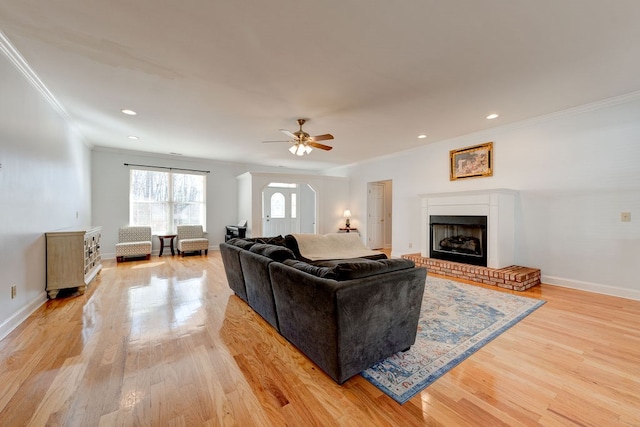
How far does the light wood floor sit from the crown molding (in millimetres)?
2644

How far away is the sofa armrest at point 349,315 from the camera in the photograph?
164 centimetres

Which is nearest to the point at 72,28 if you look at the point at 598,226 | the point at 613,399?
the point at 613,399

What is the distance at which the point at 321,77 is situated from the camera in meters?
2.82

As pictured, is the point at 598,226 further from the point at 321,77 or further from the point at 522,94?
the point at 321,77

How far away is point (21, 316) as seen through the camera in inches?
104

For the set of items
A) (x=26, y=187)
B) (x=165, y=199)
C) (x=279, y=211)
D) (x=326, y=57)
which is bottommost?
(x=279, y=211)

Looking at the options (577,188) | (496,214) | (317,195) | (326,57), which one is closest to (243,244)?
(326,57)

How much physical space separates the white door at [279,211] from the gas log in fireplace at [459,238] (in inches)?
188

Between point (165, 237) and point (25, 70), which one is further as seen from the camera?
point (165, 237)

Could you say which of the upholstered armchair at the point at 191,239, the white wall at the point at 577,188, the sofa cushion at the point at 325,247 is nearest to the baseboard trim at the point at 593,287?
the white wall at the point at 577,188

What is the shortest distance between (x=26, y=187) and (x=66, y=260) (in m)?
1.11

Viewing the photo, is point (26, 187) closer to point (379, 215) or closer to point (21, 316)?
point (21, 316)

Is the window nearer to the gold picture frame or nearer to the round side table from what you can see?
the round side table

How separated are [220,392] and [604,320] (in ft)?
12.5
